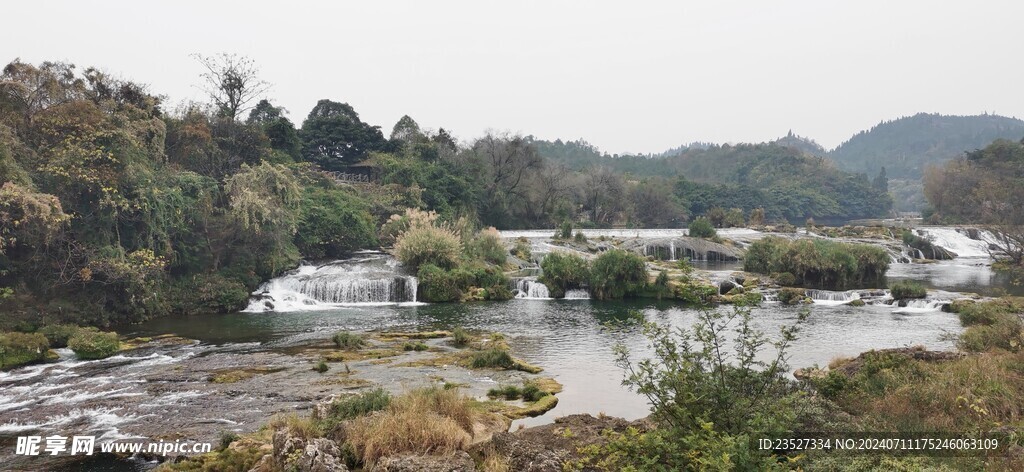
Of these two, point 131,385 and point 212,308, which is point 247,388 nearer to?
point 131,385

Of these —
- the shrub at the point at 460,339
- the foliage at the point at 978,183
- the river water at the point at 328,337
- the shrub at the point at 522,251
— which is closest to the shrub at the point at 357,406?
the river water at the point at 328,337

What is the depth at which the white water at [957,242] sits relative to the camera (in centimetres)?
4341

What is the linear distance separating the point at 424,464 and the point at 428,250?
2137 centimetres

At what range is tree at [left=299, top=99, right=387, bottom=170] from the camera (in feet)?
162

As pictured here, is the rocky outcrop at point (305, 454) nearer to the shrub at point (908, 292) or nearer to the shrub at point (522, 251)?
the shrub at point (908, 292)

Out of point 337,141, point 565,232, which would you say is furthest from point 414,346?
point 337,141

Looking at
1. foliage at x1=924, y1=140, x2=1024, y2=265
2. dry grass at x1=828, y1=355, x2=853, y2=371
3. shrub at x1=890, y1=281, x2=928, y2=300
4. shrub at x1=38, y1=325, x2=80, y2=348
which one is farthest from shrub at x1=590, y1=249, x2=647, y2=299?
foliage at x1=924, y1=140, x2=1024, y2=265

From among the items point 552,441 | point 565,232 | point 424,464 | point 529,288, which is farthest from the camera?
point 565,232

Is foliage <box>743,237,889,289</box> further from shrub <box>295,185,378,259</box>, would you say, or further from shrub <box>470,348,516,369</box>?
shrub <box>295,185,378,259</box>

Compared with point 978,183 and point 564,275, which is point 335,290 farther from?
point 978,183

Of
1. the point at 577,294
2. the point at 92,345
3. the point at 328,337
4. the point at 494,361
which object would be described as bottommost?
the point at 328,337

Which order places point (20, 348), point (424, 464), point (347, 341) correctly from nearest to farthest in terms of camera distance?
point (424, 464) < point (20, 348) < point (347, 341)

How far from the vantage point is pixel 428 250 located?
27453 millimetres

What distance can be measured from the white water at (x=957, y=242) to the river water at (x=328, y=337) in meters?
15.7
